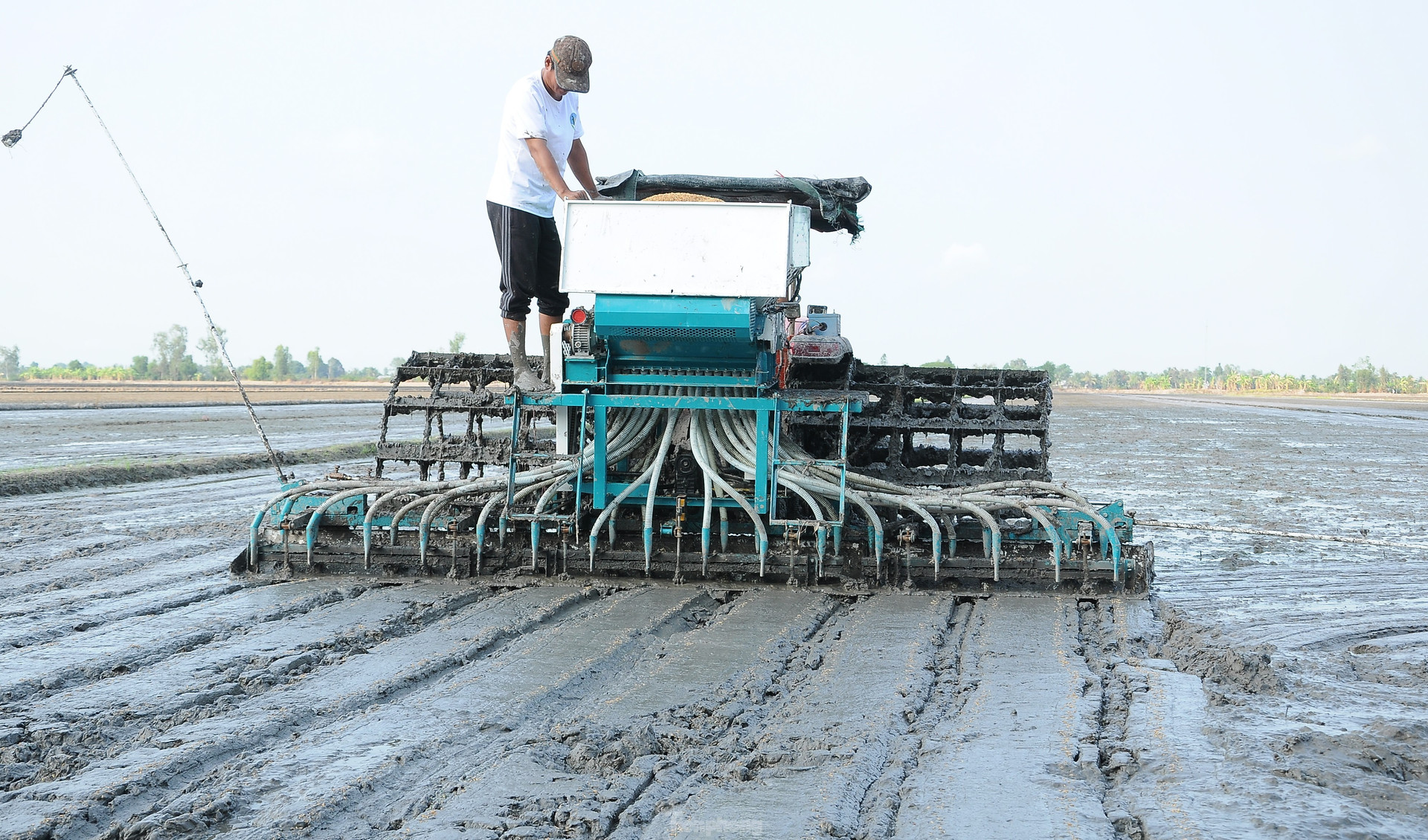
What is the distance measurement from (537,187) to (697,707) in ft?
12.0

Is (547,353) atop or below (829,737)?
atop

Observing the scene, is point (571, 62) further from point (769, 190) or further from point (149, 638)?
point (149, 638)

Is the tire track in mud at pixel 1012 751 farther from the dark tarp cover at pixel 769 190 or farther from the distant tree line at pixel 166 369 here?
the distant tree line at pixel 166 369

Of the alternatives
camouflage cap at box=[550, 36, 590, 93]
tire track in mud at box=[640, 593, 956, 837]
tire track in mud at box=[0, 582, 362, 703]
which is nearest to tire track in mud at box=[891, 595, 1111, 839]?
tire track in mud at box=[640, 593, 956, 837]

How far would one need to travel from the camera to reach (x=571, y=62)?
6590 mm

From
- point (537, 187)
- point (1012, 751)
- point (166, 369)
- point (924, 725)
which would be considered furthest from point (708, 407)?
point (166, 369)

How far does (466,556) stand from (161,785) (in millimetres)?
3595

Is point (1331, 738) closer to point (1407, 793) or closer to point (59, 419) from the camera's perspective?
point (1407, 793)

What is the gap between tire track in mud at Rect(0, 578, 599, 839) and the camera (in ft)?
11.1

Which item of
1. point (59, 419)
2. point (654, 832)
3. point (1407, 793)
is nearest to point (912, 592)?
point (1407, 793)

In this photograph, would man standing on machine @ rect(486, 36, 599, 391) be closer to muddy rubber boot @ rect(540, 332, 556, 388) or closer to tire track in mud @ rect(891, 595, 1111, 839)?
muddy rubber boot @ rect(540, 332, 556, 388)

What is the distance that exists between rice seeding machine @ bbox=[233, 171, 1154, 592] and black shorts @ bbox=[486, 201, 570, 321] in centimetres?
36

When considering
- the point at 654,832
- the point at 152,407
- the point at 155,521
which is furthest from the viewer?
the point at 152,407

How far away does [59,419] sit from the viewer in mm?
26969
